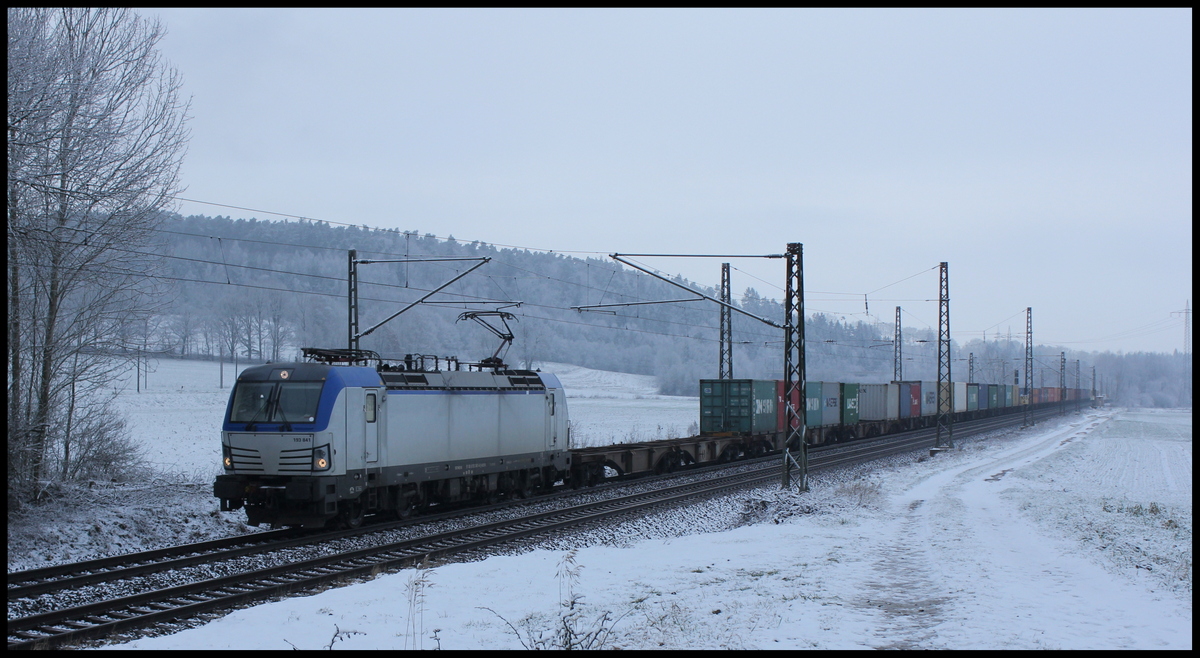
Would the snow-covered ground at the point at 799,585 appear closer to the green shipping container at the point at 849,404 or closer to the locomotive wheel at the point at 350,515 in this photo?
the locomotive wheel at the point at 350,515

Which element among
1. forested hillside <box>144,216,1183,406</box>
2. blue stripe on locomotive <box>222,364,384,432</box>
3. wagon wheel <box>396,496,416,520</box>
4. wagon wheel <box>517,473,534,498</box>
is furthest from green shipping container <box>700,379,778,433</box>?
forested hillside <box>144,216,1183,406</box>

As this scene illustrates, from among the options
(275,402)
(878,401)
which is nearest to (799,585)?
(275,402)

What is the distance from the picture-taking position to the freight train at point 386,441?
14.4 metres

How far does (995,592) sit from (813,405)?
26.4 m

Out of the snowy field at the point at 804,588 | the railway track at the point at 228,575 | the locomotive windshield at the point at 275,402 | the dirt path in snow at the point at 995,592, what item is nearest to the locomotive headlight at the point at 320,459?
the locomotive windshield at the point at 275,402

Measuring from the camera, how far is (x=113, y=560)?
1200 centimetres

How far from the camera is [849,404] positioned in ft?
135

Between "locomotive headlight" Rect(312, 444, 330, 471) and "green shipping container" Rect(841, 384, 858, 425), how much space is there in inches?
1198

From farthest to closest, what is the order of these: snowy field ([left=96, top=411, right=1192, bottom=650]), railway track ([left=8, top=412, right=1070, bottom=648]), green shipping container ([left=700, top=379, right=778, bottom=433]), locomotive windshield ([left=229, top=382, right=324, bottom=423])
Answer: green shipping container ([left=700, top=379, right=778, bottom=433]), locomotive windshield ([left=229, top=382, right=324, bottom=423]), railway track ([left=8, top=412, right=1070, bottom=648]), snowy field ([left=96, top=411, right=1192, bottom=650])

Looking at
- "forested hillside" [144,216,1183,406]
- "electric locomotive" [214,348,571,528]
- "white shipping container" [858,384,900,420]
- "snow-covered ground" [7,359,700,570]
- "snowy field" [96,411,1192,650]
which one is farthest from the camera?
"forested hillside" [144,216,1183,406]

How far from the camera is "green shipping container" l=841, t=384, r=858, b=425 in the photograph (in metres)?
40.2

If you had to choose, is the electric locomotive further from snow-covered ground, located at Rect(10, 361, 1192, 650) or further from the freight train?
snow-covered ground, located at Rect(10, 361, 1192, 650)

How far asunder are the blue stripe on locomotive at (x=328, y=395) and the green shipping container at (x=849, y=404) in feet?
97.0

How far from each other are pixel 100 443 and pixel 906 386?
44.5 meters
